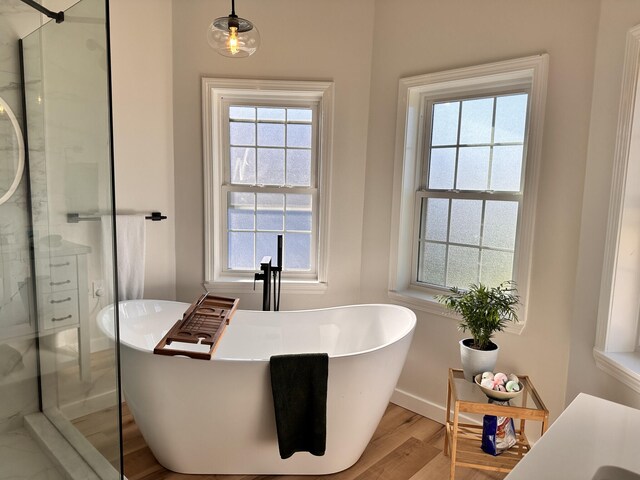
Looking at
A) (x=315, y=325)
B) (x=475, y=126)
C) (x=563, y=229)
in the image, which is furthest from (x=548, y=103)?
(x=315, y=325)

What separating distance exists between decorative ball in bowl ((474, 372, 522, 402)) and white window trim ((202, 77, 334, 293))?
4.17ft

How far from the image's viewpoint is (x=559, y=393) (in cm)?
212

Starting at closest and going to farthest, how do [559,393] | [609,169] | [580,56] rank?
1. [609,169]
2. [580,56]
3. [559,393]

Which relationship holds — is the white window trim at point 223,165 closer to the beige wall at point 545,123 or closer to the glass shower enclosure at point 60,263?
the beige wall at point 545,123

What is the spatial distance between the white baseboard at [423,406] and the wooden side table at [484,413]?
34cm

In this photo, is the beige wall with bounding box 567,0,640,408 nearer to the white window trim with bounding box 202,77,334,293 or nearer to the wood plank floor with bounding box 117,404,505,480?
the wood plank floor with bounding box 117,404,505,480

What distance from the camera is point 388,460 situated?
2234mm

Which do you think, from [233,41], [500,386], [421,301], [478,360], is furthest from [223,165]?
[500,386]

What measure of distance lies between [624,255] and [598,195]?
282mm

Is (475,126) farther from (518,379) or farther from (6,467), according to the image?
(6,467)

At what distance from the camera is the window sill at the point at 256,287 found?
2957 mm

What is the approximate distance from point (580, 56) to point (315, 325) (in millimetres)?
2015

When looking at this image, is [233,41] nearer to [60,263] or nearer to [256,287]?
[60,263]

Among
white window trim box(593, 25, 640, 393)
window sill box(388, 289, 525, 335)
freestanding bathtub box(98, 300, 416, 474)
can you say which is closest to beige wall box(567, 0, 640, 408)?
white window trim box(593, 25, 640, 393)
